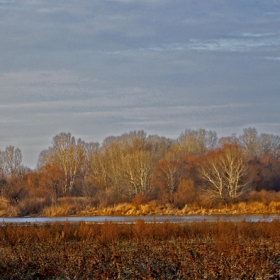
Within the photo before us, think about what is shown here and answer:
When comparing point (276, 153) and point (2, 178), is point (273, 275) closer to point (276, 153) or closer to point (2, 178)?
point (2, 178)

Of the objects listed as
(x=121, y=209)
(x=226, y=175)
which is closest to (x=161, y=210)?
(x=121, y=209)

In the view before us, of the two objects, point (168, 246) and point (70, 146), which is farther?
point (70, 146)

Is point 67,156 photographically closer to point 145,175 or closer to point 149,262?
point 145,175

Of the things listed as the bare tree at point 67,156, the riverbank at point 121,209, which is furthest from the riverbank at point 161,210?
the bare tree at point 67,156

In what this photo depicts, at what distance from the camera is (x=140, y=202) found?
56406 millimetres

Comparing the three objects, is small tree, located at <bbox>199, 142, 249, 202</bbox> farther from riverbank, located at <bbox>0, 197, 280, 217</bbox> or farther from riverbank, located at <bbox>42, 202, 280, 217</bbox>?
riverbank, located at <bbox>42, 202, 280, 217</bbox>

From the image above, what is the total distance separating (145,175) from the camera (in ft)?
202

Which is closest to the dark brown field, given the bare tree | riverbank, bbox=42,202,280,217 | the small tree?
riverbank, bbox=42,202,280,217

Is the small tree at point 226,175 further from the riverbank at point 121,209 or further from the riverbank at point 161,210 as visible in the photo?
the riverbank at point 161,210

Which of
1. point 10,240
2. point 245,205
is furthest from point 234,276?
point 245,205

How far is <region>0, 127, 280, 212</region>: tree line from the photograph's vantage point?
5519cm

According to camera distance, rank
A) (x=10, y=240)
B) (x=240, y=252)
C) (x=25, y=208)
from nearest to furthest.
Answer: (x=240, y=252) → (x=10, y=240) → (x=25, y=208)

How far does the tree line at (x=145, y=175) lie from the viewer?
181ft

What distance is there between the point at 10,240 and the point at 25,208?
3439cm
